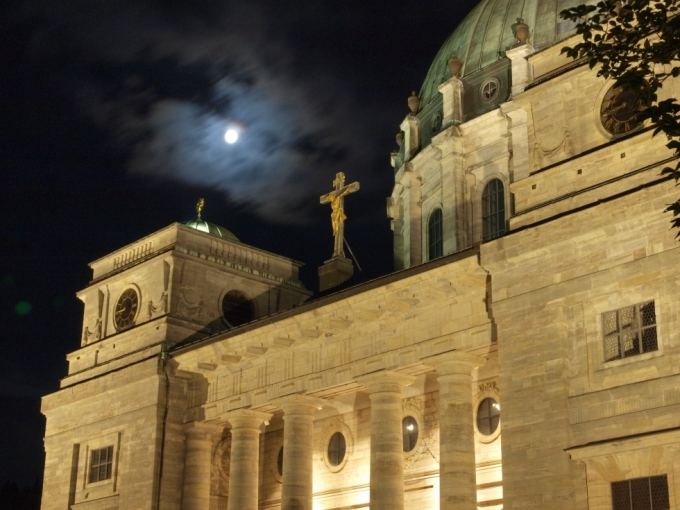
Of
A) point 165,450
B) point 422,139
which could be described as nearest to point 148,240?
point 165,450

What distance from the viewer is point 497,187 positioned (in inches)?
1559

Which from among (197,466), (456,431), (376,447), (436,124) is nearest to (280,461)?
(197,466)

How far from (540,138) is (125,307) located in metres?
20.2

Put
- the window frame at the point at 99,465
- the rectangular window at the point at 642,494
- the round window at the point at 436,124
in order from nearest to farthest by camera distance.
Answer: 1. the rectangular window at the point at 642,494
2. the window frame at the point at 99,465
3. the round window at the point at 436,124

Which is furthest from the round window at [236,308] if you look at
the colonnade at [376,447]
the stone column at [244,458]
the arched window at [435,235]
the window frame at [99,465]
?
the arched window at [435,235]

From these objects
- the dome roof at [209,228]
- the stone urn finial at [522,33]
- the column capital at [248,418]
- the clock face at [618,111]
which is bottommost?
the column capital at [248,418]

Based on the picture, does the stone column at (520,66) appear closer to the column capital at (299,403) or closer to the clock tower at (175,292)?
the clock tower at (175,292)

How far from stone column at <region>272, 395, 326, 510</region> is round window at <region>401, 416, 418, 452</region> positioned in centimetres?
271

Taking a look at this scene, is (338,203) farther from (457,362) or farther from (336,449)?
(457,362)

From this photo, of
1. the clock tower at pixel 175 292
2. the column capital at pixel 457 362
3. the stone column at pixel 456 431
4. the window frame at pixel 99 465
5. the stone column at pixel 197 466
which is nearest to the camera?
the stone column at pixel 456 431

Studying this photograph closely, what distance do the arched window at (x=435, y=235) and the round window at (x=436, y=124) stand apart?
3.33 m

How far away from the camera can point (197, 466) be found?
123 ft

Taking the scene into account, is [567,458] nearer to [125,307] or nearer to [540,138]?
[540,138]

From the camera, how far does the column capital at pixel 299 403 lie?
34.0m
